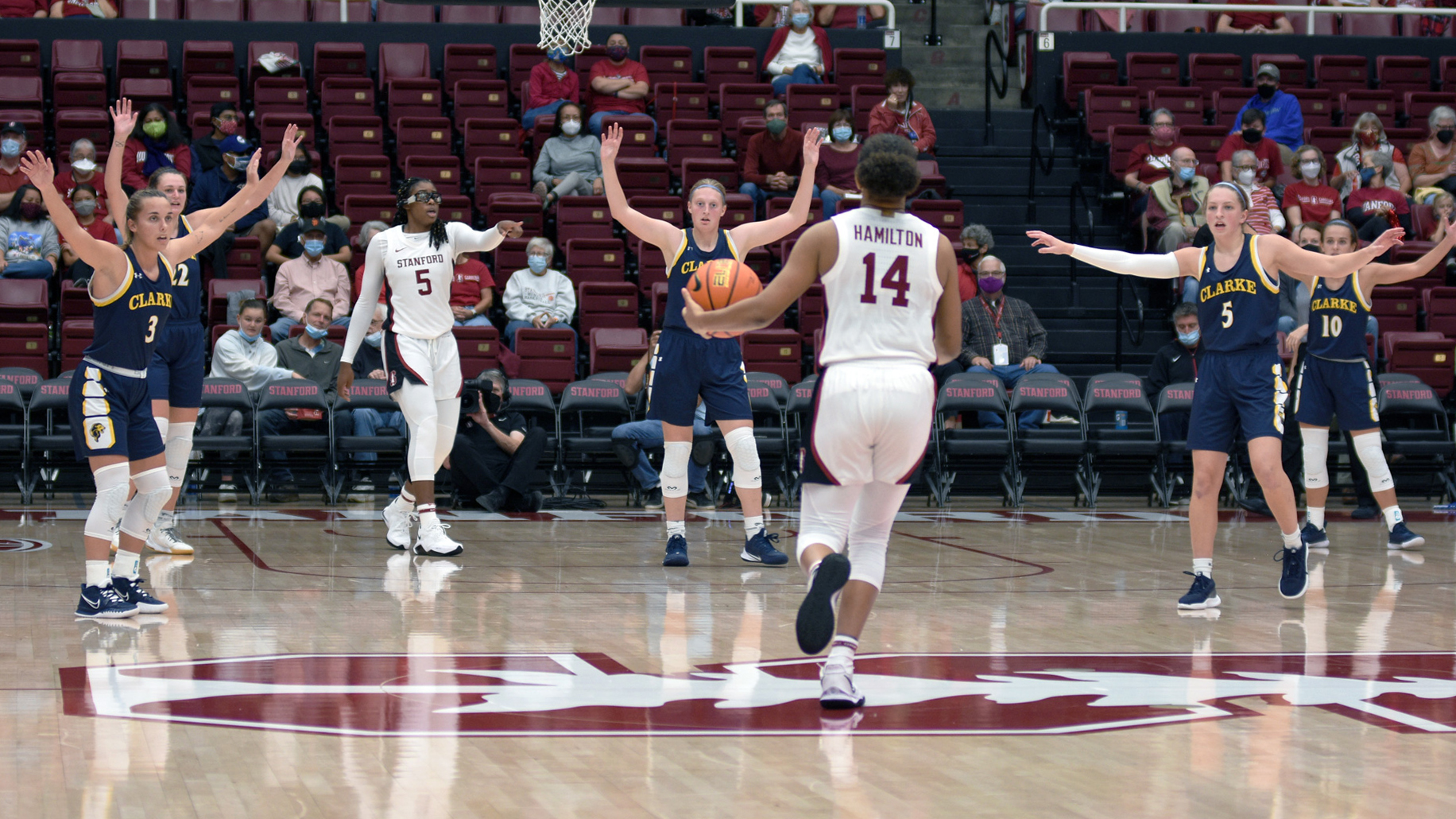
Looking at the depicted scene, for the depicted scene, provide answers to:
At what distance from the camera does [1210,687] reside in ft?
17.0

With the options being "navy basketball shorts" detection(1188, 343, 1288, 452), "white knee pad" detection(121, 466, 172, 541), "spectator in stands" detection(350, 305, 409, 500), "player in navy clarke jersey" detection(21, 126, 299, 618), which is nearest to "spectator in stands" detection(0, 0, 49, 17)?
"spectator in stands" detection(350, 305, 409, 500)

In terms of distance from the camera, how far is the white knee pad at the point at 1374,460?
997 cm

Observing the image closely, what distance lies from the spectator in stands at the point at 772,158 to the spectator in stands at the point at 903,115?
2.87 feet

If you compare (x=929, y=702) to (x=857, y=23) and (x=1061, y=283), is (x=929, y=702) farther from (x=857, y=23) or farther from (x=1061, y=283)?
(x=857, y=23)

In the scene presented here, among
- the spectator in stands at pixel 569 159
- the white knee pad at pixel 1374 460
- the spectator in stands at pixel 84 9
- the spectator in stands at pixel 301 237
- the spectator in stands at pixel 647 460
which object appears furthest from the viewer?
the spectator in stands at pixel 84 9

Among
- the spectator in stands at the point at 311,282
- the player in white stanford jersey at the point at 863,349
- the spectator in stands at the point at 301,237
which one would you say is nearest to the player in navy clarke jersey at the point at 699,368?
the player in white stanford jersey at the point at 863,349

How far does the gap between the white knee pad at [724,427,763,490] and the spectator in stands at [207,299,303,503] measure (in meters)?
5.37

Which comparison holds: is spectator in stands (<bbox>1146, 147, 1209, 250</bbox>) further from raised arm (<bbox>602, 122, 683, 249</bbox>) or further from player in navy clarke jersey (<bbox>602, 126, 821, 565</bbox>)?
raised arm (<bbox>602, 122, 683, 249</bbox>)

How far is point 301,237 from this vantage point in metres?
13.8

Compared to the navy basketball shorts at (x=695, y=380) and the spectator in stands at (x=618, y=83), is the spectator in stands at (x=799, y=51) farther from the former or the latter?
the navy basketball shorts at (x=695, y=380)

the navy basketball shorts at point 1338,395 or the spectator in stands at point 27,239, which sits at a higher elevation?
the spectator in stands at point 27,239

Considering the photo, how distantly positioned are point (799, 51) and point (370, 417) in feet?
23.2

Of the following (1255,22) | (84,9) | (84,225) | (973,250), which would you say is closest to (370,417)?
(84,225)

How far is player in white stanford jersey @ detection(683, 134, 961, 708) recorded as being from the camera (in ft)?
15.4
